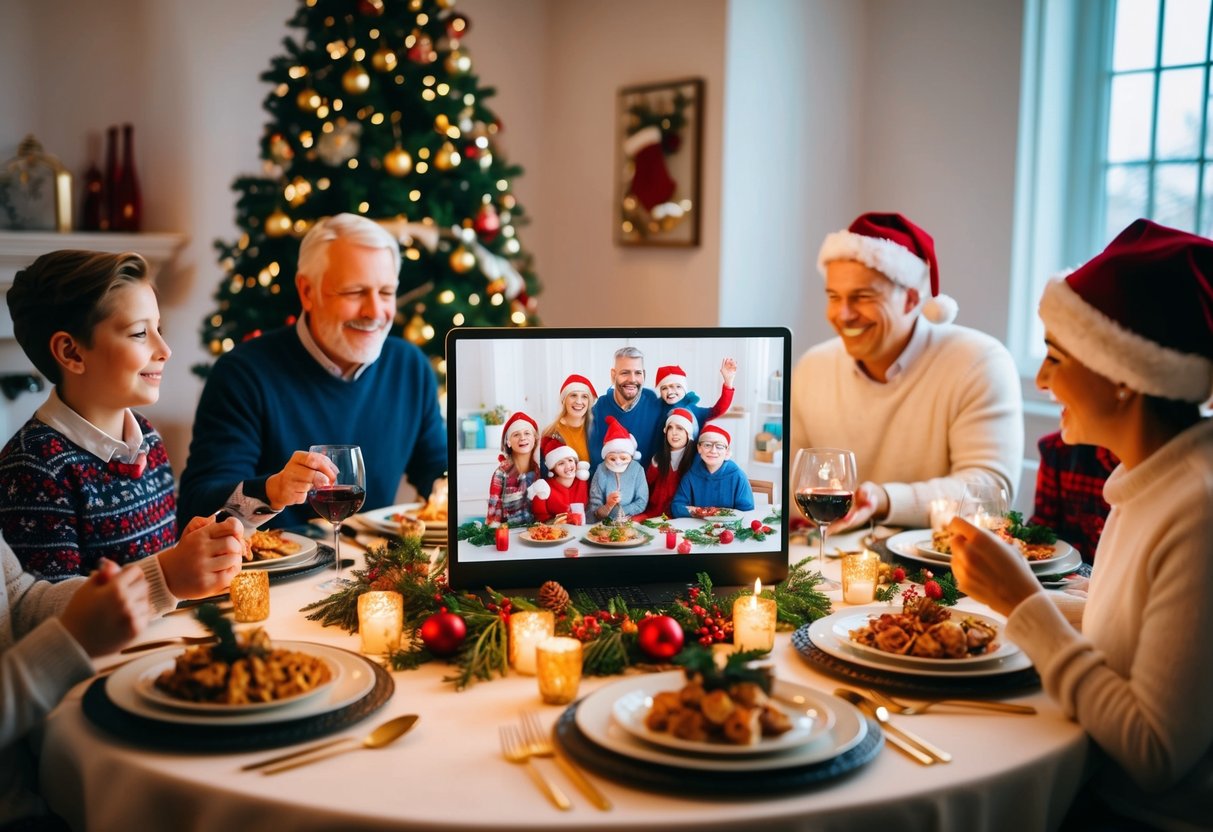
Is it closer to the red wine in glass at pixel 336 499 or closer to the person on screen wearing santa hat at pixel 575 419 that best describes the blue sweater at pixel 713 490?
the person on screen wearing santa hat at pixel 575 419

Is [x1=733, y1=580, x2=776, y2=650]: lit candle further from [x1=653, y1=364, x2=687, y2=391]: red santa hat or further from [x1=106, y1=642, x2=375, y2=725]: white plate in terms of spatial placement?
[x1=106, y1=642, x2=375, y2=725]: white plate

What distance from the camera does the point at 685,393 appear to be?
180 centimetres

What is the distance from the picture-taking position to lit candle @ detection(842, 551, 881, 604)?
1892 millimetres

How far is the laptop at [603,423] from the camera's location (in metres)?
1.75

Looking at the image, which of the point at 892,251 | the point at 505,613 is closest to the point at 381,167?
the point at 892,251

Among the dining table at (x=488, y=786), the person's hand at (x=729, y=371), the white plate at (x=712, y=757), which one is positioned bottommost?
the dining table at (x=488, y=786)

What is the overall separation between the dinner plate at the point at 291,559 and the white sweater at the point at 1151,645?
1.20 metres

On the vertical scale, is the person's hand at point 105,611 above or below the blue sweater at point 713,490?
below

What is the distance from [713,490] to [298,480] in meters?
0.71

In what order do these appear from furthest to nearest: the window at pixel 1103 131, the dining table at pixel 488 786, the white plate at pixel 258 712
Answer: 1. the window at pixel 1103 131
2. the white plate at pixel 258 712
3. the dining table at pixel 488 786

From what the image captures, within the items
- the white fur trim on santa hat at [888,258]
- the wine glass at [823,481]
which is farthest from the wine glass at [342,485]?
the white fur trim on santa hat at [888,258]

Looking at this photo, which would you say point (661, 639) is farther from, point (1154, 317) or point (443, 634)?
point (1154, 317)

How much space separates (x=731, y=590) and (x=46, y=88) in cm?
380

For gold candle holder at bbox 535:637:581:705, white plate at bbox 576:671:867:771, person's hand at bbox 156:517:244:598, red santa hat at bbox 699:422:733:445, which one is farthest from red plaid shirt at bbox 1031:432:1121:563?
person's hand at bbox 156:517:244:598
